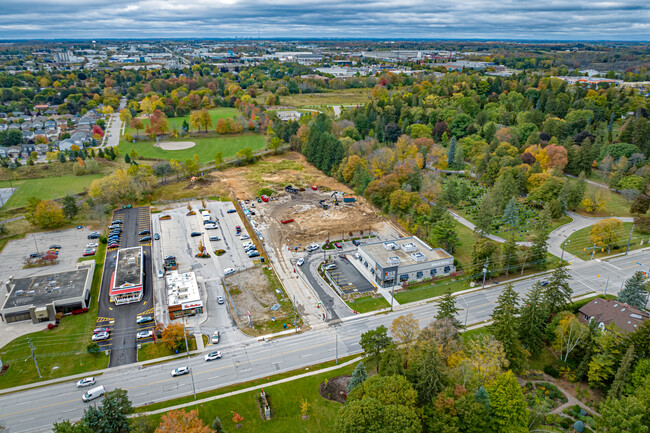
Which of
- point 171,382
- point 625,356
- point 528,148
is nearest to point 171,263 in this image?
point 171,382

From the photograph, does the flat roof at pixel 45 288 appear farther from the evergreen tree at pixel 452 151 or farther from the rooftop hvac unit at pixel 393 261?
the evergreen tree at pixel 452 151

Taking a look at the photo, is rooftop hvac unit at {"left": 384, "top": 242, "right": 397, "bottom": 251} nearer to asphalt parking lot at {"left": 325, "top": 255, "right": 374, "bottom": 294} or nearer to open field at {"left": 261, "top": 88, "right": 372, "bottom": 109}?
asphalt parking lot at {"left": 325, "top": 255, "right": 374, "bottom": 294}

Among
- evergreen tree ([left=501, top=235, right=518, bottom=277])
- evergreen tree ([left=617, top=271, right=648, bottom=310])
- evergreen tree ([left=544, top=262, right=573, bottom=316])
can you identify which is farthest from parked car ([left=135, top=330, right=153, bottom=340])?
evergreen tree ([left=617, top=271, right=648, bottom=310])

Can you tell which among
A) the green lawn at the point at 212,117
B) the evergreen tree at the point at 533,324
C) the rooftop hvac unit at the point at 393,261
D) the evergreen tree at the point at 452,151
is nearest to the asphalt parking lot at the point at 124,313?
the rooftop hvac unit at the point at 393,261

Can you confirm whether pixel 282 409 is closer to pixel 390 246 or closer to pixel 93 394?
pixel 93 394

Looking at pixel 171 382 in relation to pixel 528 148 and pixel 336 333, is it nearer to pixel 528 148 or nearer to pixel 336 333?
pixel 336 333
